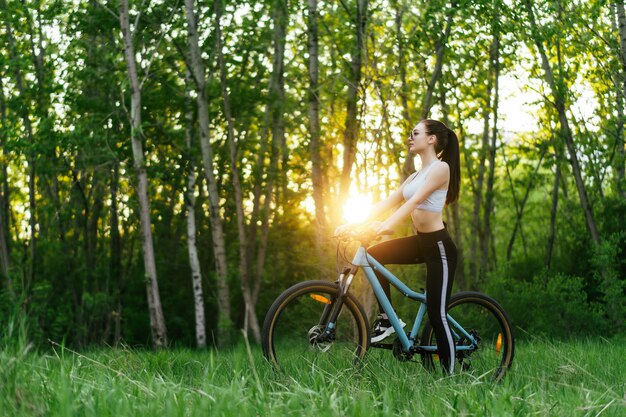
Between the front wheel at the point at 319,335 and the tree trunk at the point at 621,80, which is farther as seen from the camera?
the tree trunk at the point at 621,80

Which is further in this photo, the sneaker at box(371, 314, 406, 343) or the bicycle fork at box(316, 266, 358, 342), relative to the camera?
the sneaker at box(371, 314, 406, 343)

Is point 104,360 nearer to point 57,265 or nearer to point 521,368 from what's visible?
point 521,368

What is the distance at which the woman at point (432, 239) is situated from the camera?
5.70 meters

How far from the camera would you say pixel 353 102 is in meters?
13.4

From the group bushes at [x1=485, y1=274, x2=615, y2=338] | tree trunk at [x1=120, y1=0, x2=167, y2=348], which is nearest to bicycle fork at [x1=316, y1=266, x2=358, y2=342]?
tree trunk at [x1=120, y1=0, x2=167, y2=348]

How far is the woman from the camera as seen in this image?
18.7ft

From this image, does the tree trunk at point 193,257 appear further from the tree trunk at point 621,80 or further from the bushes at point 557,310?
the tree trunk at point 621,80

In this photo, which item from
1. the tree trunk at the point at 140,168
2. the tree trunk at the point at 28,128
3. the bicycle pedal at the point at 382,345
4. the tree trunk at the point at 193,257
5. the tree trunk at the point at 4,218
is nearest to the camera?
the bicycle pedal at the point at 382,345

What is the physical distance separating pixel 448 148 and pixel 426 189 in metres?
0.48

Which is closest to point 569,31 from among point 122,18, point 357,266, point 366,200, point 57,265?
point 366,200

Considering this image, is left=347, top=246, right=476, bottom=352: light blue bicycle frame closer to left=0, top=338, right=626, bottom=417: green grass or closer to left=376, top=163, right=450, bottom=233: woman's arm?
left=376, top=163, right=450, bottom=233: woman's arm

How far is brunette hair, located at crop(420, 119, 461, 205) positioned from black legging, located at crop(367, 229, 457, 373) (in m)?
→ 0.34

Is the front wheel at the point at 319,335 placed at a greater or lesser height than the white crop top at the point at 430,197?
lesser

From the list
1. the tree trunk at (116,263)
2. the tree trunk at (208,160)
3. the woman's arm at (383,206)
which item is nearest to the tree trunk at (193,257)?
the tree trunk at (208,160)
